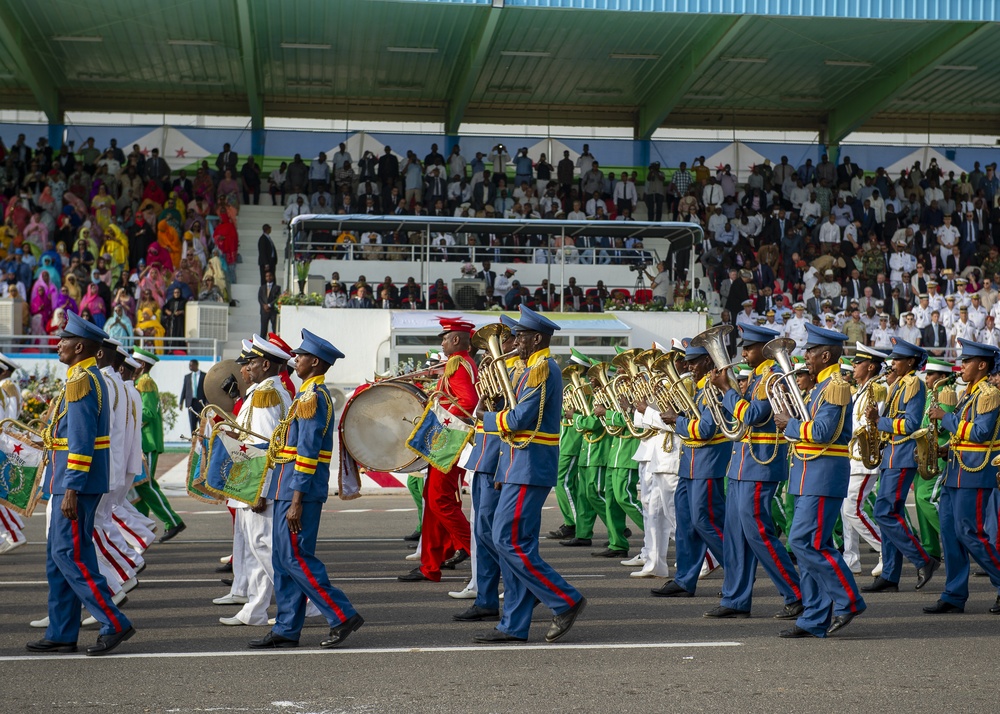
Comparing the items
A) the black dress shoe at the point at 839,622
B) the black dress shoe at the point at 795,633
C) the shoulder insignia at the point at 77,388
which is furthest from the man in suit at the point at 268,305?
the black dress shoe at the point at 839,622

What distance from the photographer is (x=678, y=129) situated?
1334 inches

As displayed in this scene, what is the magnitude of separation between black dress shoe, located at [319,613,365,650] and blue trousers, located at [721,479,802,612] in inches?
105

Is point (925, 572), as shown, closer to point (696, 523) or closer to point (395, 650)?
point (696, 523)

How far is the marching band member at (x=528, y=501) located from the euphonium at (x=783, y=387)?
4.62 feet

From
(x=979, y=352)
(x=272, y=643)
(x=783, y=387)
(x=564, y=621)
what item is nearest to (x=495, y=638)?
(x=564, y=621)

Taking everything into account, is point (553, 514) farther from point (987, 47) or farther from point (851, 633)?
point (987, 47)

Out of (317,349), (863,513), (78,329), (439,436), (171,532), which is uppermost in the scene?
(78,329)

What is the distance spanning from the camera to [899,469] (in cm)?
955

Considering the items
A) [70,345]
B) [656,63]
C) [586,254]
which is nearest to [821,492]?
[70,345]

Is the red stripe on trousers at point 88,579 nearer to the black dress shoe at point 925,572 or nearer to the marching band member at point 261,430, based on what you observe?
the marching band member at point 261,430

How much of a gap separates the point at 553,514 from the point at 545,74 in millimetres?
18020

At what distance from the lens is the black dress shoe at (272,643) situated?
23.1ft

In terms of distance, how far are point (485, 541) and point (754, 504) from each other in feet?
5.91

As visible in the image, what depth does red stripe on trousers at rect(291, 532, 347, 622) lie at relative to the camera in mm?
6930
